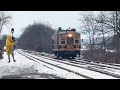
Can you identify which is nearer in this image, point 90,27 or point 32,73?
point 32,73

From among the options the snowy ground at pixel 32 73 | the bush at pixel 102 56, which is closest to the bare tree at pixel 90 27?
the bush at pixel 102 56

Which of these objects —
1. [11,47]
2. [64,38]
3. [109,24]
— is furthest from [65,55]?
[11,47]

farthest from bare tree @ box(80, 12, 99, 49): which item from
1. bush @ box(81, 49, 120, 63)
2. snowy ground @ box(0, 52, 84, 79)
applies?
snowy ground @ box(0, 52, 84, 79)

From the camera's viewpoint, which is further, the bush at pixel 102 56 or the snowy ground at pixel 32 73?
the bush at pixel 102 56

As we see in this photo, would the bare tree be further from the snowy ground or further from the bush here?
the snowy ground

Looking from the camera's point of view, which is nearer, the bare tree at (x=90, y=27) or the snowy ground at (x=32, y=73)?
the snowy ground at (x=32, y=73)

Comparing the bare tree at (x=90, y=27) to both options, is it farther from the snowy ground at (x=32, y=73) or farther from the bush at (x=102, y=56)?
the snowy ground at (x=32, y=73)

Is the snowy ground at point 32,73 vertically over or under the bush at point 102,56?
under
